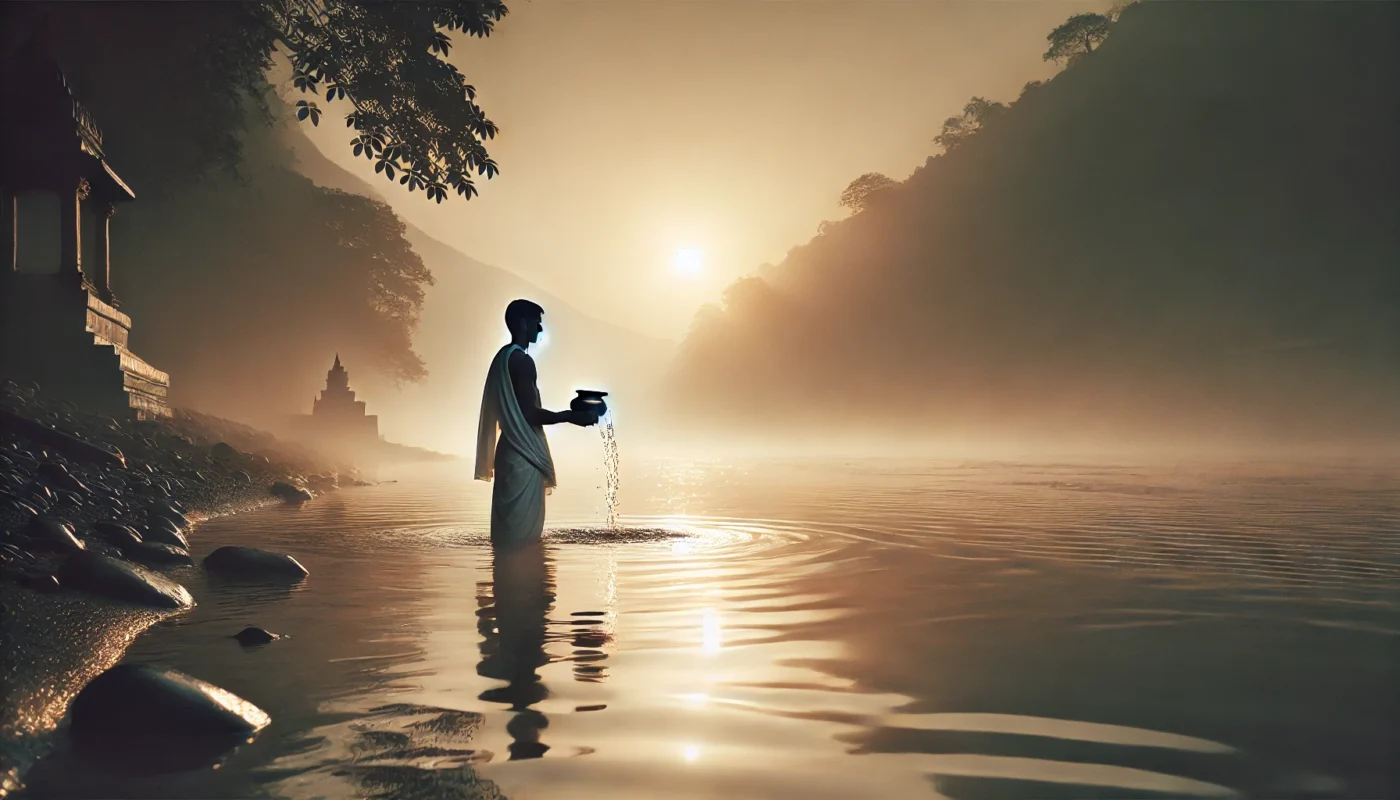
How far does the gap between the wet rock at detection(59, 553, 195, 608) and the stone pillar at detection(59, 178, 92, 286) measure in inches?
581

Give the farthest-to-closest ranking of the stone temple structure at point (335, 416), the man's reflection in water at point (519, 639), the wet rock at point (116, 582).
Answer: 1. the stone temple structure at point (335, 416)
2. the wet rock at point (116, 582)
3. the man's reflection in water at point (519, 639)

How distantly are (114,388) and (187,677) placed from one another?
652 inches

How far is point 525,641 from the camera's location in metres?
4.74

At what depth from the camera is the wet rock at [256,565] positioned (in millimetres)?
7000

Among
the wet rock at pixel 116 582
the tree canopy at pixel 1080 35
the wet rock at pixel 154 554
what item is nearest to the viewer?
the wet rock at pixel 116 582

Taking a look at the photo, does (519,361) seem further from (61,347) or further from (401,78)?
(61,347)

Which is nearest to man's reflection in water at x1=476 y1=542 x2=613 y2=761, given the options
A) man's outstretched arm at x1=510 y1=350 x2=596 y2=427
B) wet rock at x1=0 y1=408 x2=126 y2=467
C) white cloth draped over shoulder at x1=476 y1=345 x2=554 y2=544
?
white cloth draped over shoulder at x1=476 y1=345 x2=554 y2=544

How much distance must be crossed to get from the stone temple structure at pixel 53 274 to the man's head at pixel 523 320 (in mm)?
12080

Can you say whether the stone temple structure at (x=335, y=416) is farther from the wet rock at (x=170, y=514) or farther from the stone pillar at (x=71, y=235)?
the wet rock at (x=170, y=514)

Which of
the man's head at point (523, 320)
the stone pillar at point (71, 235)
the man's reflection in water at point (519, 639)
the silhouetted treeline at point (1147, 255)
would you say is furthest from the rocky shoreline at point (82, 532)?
the silhouetted treeline at point (1147, 255)

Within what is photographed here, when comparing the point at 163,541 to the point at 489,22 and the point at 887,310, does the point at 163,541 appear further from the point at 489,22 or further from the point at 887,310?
the point at 887,310

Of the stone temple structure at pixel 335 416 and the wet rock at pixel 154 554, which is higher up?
the stone temple structure at pixel 335 416

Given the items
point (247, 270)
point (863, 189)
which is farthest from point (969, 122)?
point (247, 270)

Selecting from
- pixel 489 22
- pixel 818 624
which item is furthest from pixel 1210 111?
pixel 818 624
